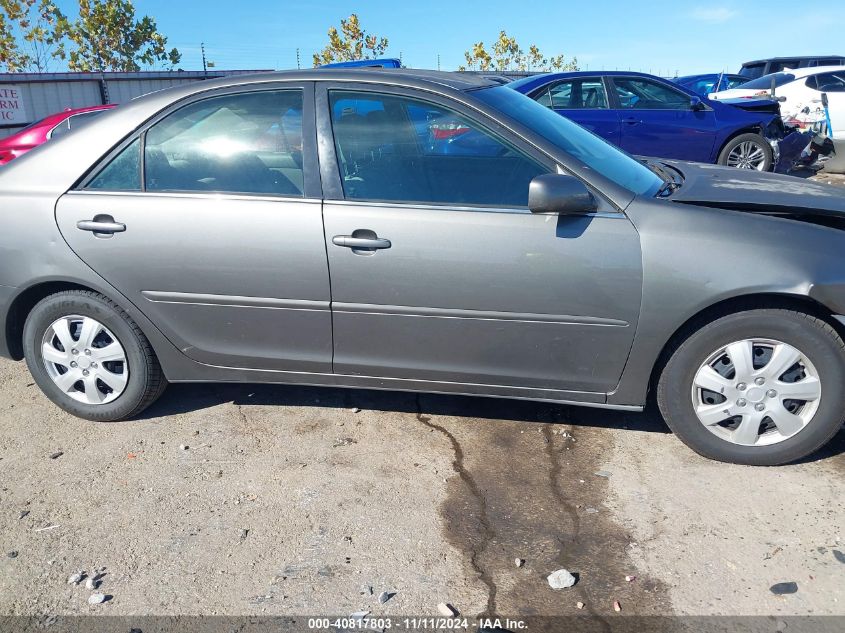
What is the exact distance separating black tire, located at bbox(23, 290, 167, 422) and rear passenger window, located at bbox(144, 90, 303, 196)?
68 centimetres

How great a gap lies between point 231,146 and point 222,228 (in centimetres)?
43

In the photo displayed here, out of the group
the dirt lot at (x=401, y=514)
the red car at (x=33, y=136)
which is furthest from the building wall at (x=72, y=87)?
the dirt lot at (x=401, y=514)

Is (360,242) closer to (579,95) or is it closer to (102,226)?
(102,226)

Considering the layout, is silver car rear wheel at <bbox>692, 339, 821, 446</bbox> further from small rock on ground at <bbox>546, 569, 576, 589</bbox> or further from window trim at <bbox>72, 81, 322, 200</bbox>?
window trim at <bbox>72, 81, 322, 200</bbox>

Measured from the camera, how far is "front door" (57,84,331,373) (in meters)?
3.29

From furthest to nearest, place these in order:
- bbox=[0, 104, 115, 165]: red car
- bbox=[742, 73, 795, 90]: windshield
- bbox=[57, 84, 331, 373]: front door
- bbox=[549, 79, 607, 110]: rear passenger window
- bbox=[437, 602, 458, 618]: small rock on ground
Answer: bbox=[742, 73, 795, 90]: windshield, bbox=[549, 79, 607, 110]: rear passenger window, bbox=[0, 104, 115, 165]: red car, bbox=[57, 84, 331, 373]: front door, bbox=[437, 602, 458, 618]: small rock on ground

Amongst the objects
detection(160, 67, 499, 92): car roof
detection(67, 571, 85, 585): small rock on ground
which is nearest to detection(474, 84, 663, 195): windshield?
detection(160, 67, 499, 92): car roof

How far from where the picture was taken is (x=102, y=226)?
3436 mm

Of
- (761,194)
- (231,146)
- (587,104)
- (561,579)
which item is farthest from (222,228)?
(587,104)

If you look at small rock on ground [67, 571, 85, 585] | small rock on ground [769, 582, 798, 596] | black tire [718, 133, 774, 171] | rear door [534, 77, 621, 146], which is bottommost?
small rock on ground [67, 571, 85, 585]

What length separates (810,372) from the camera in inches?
120

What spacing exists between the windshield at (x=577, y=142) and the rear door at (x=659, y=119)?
5360 millimetres

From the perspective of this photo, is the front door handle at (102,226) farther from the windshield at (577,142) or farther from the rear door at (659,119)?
the rear door at (659,119)

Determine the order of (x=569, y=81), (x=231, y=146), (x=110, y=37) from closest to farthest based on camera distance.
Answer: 1. (x=231, y=146)
2. (x=569, y=81)
3. (x=110, y=37)
